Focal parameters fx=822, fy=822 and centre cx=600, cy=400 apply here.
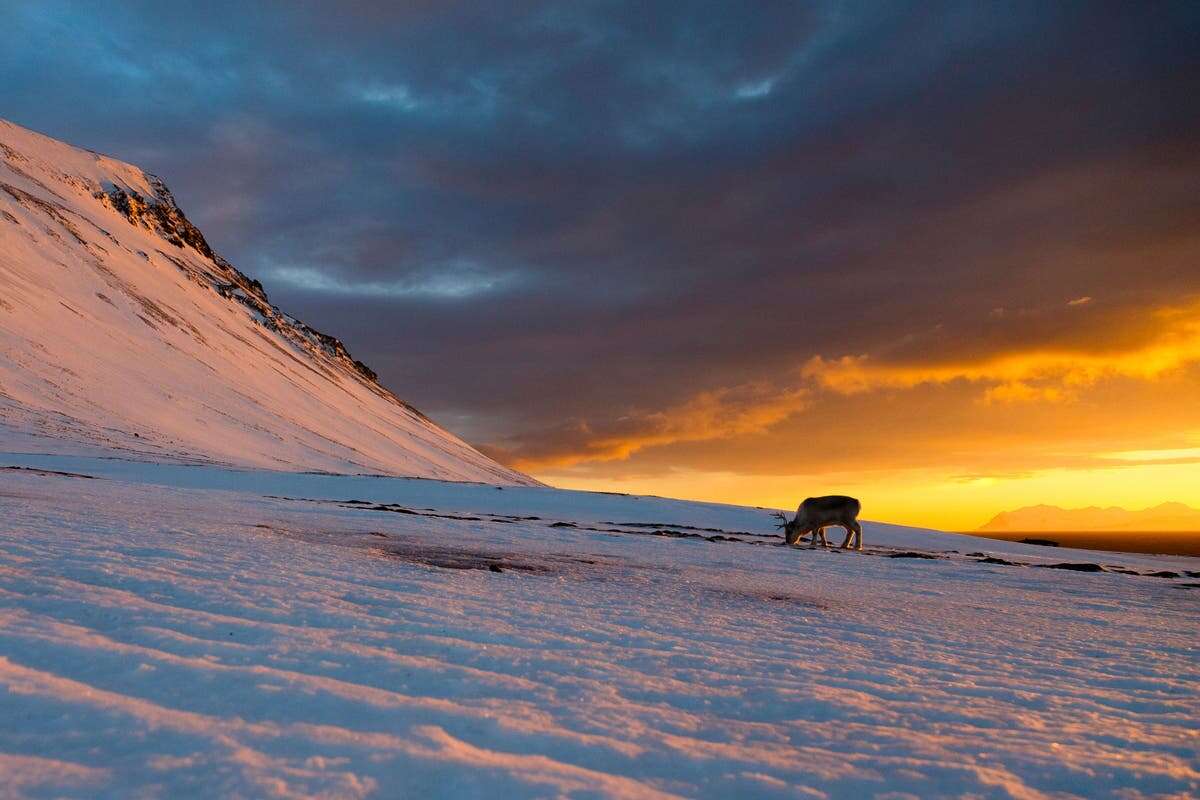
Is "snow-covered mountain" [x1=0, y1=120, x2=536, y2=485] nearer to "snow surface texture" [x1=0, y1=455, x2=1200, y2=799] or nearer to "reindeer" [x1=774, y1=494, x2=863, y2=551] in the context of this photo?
"reindeer" [x1=774, y1=494, x2=863, y2=551]

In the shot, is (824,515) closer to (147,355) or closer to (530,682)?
(530,682)

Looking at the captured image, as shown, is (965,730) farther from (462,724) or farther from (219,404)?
(219,404)

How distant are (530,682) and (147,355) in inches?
3351

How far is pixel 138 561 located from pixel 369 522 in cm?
1144

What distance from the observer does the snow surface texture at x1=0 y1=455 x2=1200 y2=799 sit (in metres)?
4.49

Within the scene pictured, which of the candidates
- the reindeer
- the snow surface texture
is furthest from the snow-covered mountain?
the snow surface texture

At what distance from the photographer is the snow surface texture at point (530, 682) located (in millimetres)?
4492

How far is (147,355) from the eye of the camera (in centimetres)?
7931

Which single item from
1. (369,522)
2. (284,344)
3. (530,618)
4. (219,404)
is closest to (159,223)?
(284,344)

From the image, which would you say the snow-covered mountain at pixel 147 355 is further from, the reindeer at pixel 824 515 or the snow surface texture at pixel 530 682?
the snow surface texture at pixel 530 682

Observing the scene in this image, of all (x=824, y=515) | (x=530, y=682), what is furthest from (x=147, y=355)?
(x=530, y=682)

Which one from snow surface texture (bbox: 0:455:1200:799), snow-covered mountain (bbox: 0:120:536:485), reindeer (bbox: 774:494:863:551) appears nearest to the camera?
snow surface texture (bbox: 0:455:1200:799)

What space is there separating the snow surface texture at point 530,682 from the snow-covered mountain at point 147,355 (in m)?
39.2

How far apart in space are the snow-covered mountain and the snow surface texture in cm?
3916
